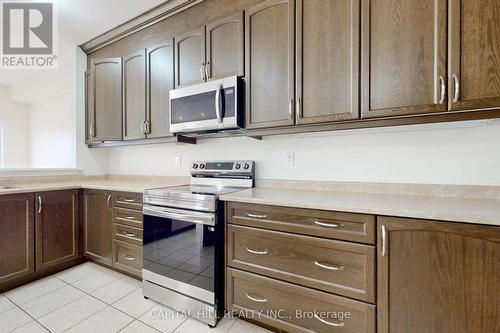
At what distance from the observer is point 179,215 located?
5.65 feet

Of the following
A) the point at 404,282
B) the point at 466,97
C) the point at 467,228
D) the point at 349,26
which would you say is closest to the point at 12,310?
the point at 404,282

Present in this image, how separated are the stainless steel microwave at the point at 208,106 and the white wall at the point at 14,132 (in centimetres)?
497

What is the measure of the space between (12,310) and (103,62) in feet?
8.12

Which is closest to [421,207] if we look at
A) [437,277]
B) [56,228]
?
[437,277]

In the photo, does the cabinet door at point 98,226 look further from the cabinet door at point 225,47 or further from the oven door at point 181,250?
the cabinet door at point 225,47

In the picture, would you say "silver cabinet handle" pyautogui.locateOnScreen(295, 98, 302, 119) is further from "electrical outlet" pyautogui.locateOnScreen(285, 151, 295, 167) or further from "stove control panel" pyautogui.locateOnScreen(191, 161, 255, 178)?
"stove control panel" pyautogui.locateOnScreen(191, 161, 255, 178)

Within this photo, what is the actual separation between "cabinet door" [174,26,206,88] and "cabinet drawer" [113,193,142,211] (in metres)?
1.07

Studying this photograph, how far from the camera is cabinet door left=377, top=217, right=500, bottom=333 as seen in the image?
0.97 meters

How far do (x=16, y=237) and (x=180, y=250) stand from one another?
1572mm

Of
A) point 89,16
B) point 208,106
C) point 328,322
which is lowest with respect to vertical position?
point 328,322

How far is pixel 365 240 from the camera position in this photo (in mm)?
1182

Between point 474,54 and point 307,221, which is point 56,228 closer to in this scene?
point 307,221

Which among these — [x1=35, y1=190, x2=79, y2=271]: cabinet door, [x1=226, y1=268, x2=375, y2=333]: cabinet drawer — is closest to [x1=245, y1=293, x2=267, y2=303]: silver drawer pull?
[x1=226, y1=268, x2=375, y2=333]: cabinet drawer

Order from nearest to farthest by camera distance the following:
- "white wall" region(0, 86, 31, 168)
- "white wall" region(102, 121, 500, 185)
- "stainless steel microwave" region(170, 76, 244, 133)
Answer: "white wall" region(102, 121, 500, 185) → "stainless steel microwave" region(170, 76, 244, 133) → "white wall" region(0, 86, 31, 168)
